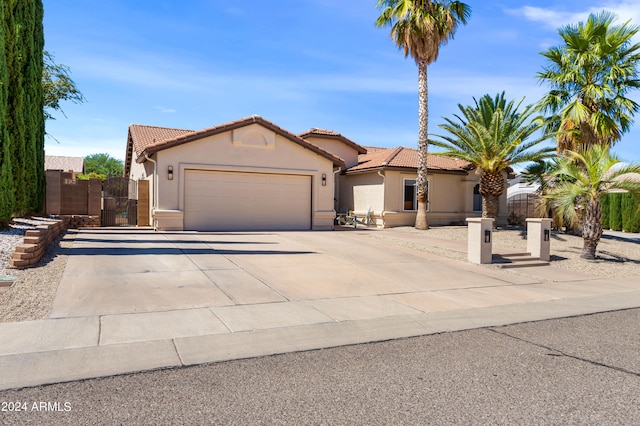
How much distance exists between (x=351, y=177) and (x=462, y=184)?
6.15 meters

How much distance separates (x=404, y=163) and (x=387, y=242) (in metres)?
8.08

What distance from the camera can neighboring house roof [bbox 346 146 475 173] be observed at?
22.8 metres

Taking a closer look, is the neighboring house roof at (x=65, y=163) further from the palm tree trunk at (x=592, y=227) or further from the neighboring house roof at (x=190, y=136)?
the palm tree trunk at (x=592, y=227)

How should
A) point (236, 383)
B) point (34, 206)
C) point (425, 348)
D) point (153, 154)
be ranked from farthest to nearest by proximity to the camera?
point (153, 154) → point (34, 206) → point (425, 348) → point (236, 383)

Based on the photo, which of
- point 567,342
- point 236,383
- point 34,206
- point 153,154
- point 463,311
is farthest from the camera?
point 153,154

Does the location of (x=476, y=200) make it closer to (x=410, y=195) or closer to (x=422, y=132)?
(x=410, y=195)

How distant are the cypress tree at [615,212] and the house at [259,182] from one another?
12165 mm

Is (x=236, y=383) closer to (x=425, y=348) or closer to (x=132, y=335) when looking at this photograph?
(x=132, y=335)

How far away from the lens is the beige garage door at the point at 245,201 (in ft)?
58.6

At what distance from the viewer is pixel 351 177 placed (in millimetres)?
25766

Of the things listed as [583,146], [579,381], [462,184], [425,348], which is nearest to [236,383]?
[425,348]

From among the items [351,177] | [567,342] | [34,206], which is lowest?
[567,342]

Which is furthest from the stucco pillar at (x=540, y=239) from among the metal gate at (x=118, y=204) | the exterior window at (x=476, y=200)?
the metal gate at (x=118, y=204)

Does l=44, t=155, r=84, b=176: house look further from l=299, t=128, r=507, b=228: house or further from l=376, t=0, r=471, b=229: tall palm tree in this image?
l=376, t=0, r=471, b=229: tall palm tree
